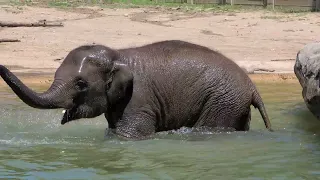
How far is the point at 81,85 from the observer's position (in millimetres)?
8023

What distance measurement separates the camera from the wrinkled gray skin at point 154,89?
8.07 m

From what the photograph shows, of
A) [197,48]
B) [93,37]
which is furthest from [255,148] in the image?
[93,37]

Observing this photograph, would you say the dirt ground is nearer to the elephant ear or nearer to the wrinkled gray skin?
the wrinkled gray skin

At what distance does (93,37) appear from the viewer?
60.8 feet

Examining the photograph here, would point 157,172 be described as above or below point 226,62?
below

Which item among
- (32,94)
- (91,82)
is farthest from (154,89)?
(32,94)

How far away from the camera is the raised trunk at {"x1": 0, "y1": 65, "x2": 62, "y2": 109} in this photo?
7289 millimetres

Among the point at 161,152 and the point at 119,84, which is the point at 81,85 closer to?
the point at 119,84

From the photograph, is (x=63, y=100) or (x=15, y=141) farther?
(x=15, y=141)

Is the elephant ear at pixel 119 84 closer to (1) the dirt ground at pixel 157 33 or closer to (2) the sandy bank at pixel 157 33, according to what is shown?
(1) the dirt ground at pixel 157 33

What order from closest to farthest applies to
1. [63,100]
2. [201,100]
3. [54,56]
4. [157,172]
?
[157,172] < [63,100] < [201,100] < [54,56]

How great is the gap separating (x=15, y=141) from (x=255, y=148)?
8.64ft

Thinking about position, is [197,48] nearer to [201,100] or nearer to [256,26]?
[201,100]

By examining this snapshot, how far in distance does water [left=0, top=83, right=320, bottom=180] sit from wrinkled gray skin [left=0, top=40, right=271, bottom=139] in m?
0.19
